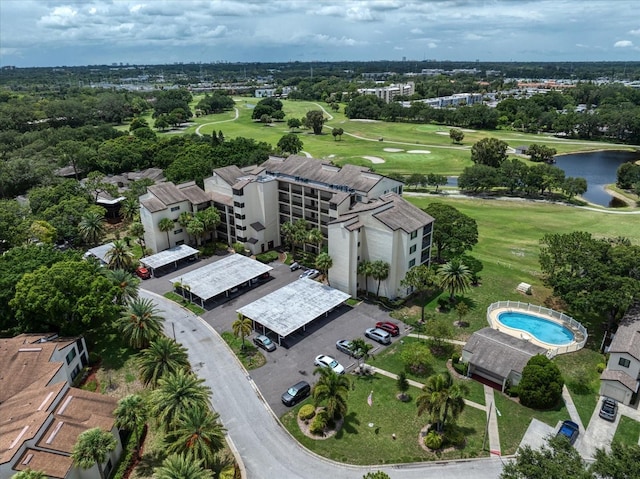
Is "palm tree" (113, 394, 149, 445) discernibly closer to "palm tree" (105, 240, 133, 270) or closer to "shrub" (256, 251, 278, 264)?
"palm tree" (105, 240, 133, 270)

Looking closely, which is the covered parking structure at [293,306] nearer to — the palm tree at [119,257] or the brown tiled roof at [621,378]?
the palm tree at [119,257]

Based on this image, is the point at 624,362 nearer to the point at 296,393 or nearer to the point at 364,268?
the point at 364,268

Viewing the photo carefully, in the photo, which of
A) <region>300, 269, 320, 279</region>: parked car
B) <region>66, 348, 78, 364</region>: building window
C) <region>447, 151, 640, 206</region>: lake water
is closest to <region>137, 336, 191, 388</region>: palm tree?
<region>66, 348, 78, 364</region>: building window

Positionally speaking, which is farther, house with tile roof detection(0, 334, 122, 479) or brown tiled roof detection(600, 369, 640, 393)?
brown tiled roof detection(600, 369, 640, 393)

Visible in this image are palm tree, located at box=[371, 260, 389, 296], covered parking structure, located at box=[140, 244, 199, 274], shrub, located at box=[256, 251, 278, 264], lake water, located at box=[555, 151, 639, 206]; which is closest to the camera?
palm tree, located at box=[371, 260, 389, 296]

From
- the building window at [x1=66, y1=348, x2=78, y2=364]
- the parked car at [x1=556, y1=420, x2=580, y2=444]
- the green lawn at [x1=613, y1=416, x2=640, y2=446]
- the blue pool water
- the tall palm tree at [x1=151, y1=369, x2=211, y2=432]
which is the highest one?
the tall palm tree at [x1=151, y1=369, x2=211, y2=432]

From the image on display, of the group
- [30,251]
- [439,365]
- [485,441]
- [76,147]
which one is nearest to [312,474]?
[485,441]
